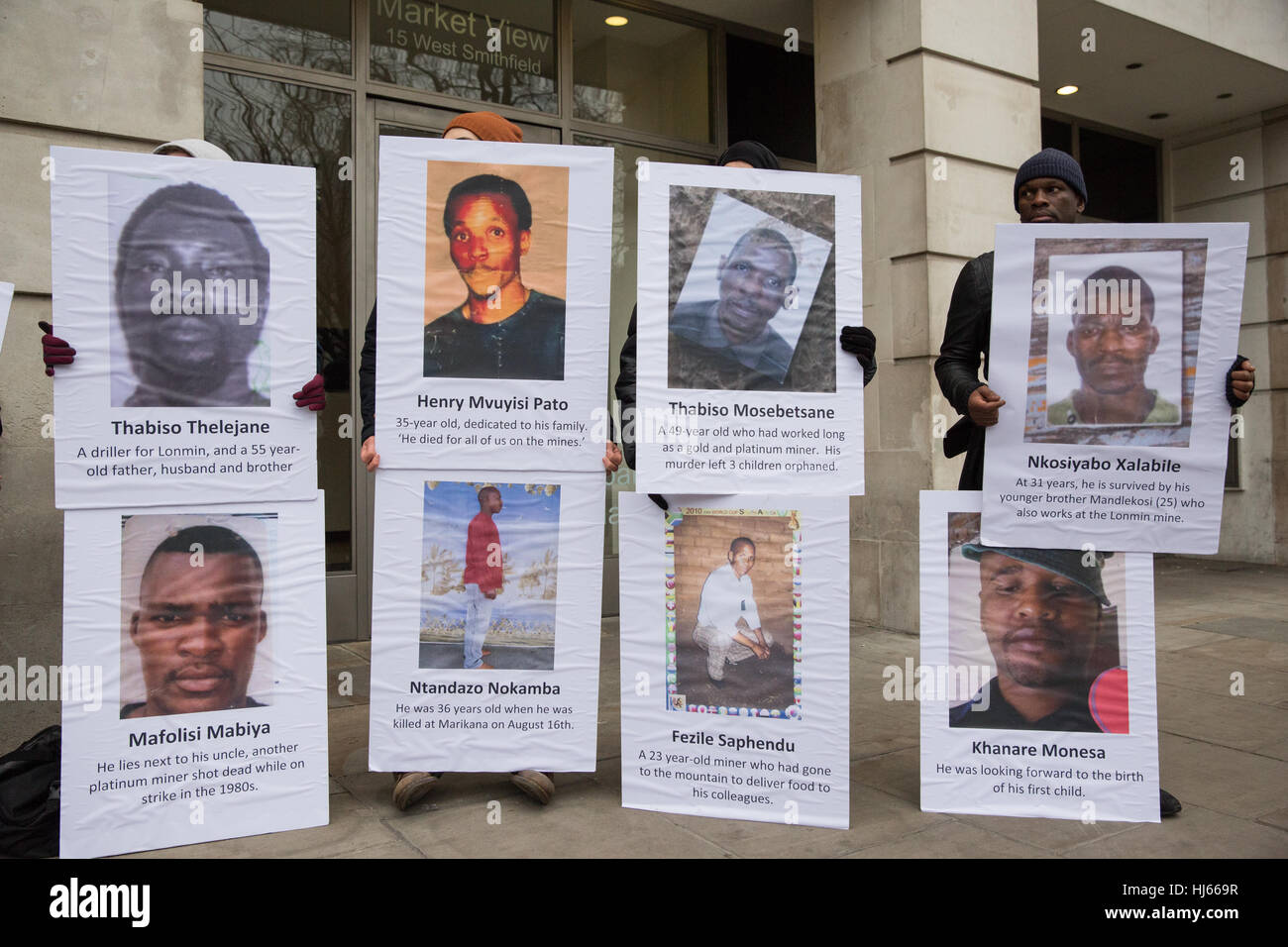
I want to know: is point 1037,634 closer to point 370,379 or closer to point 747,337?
point 747,337

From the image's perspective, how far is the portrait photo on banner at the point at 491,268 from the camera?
11.3 feet

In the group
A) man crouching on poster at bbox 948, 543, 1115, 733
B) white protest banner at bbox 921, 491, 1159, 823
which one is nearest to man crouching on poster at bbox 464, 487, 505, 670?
white protest banner at bbox 921, 491, 1159, 823

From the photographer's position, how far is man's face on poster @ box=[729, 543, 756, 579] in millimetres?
3445

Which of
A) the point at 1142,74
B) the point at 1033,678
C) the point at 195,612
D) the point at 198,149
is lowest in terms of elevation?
the point at 1033,678

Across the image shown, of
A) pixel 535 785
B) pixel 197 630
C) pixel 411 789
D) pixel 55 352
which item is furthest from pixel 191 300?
pixel 535 785

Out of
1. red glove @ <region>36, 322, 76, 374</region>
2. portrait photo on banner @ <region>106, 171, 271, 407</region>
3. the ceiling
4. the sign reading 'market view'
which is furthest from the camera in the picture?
the ceiling

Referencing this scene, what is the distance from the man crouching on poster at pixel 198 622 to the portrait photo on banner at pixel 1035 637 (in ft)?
7.80

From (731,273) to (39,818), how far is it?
9.23 feet

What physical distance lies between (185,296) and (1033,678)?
3105 millimetres

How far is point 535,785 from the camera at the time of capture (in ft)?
11.4

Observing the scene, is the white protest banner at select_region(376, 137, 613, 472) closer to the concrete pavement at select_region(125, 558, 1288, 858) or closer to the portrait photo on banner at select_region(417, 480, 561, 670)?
the portrait photo on banner at select_region(417, 480, 561, 670)

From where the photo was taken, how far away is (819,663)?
11.1ft

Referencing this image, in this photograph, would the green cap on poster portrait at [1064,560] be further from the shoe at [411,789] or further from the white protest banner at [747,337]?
the shoe at [411,789]

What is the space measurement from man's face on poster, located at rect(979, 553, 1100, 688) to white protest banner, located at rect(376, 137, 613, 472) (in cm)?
148
